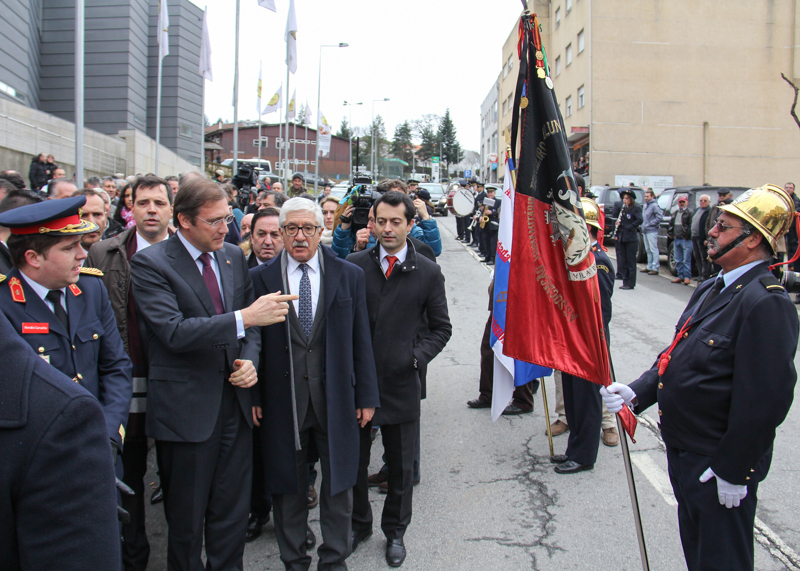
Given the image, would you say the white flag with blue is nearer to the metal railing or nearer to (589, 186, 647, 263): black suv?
(589, 186, 647, 263): black suv

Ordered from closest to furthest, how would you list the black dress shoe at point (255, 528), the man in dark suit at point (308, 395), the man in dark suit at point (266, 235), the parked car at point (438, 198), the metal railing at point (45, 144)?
1. the man in dark suit at point (308, 395)
2. the black dress shoe at point (255, 528)
3. the man in dark suit at point (266, 235)
4. the metal railing at point (45, 144)
5. the parked car at point (438, 198)

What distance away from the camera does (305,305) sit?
3.17m

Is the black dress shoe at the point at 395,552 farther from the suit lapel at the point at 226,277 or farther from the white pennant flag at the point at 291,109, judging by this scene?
the white pennant flag at the point at 291,109

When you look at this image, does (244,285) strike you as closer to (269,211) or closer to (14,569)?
(269,211)

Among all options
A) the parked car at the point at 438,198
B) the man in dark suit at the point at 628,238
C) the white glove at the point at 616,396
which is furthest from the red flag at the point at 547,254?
the parked car at the point at 438,198

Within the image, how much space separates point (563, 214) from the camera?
2752mm

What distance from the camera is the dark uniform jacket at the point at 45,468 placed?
1.14 metres

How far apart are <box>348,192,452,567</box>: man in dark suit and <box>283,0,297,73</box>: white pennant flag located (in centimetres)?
1826

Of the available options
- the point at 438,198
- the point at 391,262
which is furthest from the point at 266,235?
the point at 438,198

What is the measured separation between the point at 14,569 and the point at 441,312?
2.68m

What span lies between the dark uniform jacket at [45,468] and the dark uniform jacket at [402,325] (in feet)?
7.32

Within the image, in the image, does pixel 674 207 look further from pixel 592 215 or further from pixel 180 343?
pixel 180 343

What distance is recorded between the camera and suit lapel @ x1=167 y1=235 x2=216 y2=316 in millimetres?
2803

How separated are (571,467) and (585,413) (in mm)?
424
